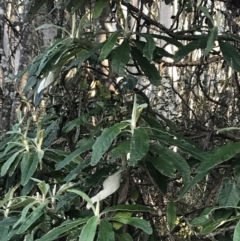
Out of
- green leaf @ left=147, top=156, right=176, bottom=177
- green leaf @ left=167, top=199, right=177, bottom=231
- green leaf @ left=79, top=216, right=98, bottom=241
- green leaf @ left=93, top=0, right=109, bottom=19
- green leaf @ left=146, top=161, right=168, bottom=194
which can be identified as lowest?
green leaf @ left=167, top=199, right=177, bottom=231

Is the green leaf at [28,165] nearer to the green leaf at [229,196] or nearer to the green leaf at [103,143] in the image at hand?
the green leaf at [103,143]

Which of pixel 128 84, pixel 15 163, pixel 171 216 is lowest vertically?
pixel 171 216

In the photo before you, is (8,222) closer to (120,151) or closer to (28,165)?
(28,165)

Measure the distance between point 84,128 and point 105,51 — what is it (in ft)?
1.32

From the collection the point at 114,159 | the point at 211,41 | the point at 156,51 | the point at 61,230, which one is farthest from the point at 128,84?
the point at 61,230

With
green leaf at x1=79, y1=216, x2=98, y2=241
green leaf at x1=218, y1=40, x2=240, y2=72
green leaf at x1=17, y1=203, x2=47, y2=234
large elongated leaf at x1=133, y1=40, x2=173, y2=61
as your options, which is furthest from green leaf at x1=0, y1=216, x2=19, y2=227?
green leaf at x1=218, y1=40, x2=240, y2=72

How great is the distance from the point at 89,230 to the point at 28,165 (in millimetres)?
303

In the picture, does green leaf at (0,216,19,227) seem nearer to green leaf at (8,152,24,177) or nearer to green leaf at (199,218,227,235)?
green leaf at (8,152,24,177)

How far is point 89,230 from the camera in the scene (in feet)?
2.19

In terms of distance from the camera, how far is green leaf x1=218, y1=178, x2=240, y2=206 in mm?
734

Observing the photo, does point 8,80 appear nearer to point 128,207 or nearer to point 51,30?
point 51,30

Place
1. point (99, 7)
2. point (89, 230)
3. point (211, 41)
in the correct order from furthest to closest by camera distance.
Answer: point (99, 7)
point (211, 41)
point (89, 230)

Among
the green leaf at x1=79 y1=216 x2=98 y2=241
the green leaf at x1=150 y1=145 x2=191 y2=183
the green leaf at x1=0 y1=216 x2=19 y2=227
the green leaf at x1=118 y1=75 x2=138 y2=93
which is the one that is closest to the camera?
the green leaf at x1=79 y1=216 x2=98 y2=241

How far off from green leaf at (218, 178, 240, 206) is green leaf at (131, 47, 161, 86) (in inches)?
11.7
